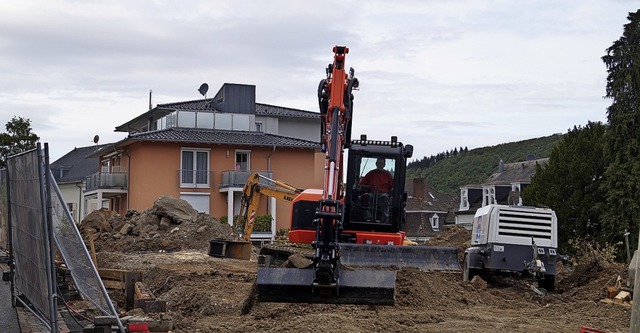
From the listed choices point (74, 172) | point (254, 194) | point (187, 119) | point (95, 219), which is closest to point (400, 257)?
point (254, 194)

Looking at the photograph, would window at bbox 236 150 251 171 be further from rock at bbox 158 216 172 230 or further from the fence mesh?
the fence mesh

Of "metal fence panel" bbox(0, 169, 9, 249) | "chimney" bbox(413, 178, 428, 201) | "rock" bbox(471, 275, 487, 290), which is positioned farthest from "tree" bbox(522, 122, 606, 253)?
"metal fence panel" bbox(0, 169, 9, 249)

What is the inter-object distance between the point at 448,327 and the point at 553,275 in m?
6.79

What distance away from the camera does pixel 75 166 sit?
86.2 meters

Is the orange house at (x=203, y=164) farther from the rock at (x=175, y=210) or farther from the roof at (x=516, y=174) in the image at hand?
the roof at (x=516, y=174)

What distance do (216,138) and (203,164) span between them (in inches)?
67.5

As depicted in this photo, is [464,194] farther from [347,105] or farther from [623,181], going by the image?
[347,105]

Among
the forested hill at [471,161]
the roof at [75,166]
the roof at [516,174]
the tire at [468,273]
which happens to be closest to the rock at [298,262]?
the tire at [468,273]

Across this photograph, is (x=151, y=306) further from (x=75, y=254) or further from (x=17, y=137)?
(x=17, y=137)

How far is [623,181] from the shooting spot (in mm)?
47188

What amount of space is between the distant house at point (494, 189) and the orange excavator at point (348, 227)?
191 feet

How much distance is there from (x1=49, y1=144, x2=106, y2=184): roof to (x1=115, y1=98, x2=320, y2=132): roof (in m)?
13.0

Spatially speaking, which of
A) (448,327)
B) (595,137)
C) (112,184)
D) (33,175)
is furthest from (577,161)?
(33,175)

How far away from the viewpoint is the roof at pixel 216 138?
52375 mm
